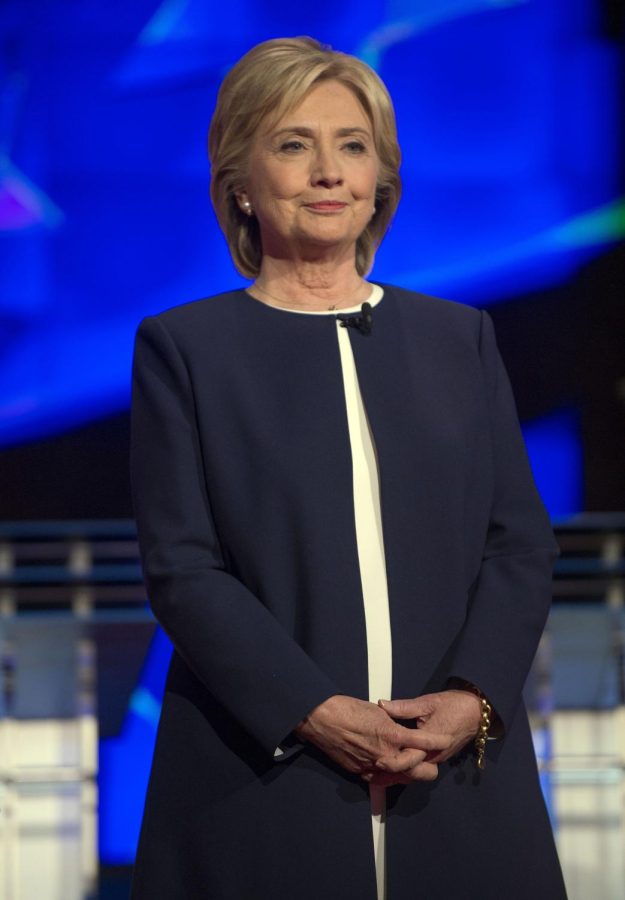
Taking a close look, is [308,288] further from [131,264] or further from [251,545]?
[131,264]

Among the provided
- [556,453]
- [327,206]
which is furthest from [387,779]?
[556,453]

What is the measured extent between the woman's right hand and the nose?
614 mm

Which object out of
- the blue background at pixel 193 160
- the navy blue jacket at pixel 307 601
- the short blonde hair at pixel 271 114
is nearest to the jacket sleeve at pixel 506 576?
the navy blue jacket at pixel 307 601

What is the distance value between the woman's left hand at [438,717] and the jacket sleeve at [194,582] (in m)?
A: 0.09

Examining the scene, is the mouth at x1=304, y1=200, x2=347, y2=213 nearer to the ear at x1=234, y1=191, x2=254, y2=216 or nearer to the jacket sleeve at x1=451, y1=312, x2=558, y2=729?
the ear at x1=234, y1=191, x2=254, y2=216

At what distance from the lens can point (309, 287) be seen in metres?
1.71

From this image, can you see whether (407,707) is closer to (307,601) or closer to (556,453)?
(307,601)

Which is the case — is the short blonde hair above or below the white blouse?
above

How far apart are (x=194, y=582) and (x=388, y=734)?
27 cm

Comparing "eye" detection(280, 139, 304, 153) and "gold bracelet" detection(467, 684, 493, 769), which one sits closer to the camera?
"gold bracelet" detection(467, 684, 493, 769)

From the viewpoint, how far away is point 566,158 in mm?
4590

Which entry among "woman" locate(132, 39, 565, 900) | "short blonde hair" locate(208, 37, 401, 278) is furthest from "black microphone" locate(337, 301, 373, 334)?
"short blonde hair" locate(208, 37, 401, 278)

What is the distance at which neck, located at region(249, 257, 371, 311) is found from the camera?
170 cm

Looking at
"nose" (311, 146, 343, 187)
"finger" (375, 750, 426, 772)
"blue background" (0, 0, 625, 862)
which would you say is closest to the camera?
"finger" (375, 750, 426, 772)
